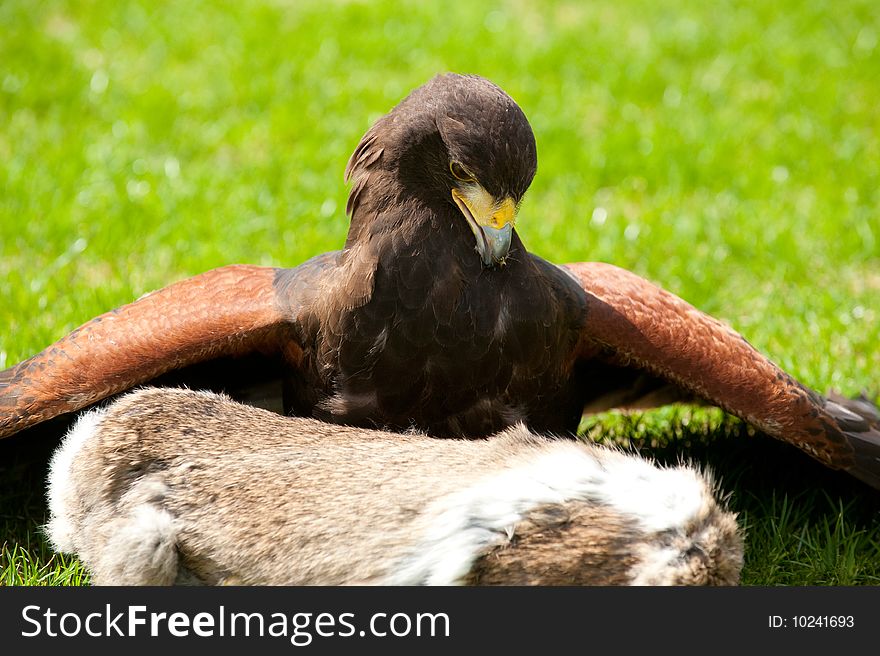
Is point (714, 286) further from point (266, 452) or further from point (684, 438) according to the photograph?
point (266, 452)

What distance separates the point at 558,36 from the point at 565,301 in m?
5.54

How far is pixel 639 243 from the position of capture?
693cm

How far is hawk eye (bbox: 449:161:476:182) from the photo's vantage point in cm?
409

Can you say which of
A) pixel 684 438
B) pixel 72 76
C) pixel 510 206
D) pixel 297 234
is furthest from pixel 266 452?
pixel 72 76

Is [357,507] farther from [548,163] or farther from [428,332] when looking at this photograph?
[548,163]

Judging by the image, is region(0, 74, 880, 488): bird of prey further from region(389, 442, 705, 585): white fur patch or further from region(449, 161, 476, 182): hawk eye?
region(389, 442, 705, 585): white fur patch

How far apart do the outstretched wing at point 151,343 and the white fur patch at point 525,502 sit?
1.27m

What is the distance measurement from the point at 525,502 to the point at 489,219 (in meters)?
1.14

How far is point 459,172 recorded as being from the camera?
4.15 m

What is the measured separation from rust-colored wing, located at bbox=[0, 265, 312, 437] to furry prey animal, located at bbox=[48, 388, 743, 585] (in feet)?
0.56

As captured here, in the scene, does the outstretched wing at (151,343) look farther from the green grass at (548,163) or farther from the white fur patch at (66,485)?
the green grass at (548,163)

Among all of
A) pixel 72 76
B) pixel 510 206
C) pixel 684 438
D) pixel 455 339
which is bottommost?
pixel 684 438

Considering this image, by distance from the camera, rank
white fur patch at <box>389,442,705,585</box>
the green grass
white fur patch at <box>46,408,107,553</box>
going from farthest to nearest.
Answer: the green grass → white fur patch at <box>46,408,107,553</box> → white fur patch at <box>389,442,705,585</box>

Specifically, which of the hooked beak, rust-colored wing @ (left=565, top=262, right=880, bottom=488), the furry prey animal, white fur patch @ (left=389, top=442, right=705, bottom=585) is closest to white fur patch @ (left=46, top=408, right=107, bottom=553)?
the furry prey animal
